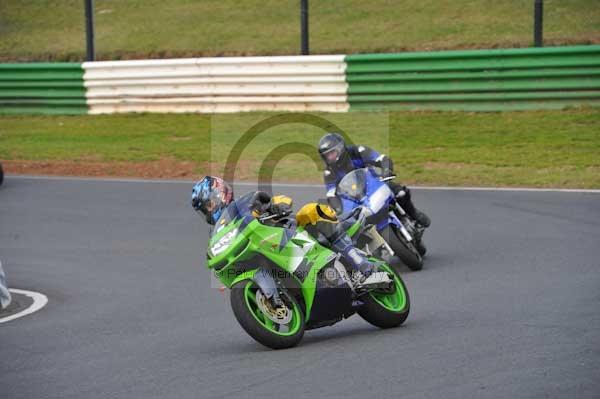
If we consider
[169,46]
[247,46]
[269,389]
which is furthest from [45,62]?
[269,389]

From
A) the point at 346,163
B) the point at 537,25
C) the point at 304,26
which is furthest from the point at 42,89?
the point at 346,163

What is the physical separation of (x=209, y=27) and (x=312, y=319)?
17.0m

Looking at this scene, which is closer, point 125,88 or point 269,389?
point 269,389

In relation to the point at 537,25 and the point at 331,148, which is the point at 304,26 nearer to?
the point at 537,25

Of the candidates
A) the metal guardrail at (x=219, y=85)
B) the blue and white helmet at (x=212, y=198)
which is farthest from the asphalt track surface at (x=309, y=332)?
the metal guardrail at (x=219, y=85)

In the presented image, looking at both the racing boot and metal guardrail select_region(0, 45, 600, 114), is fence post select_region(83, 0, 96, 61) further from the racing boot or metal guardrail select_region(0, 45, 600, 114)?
the racing boot

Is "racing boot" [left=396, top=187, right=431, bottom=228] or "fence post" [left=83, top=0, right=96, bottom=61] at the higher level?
"fence post" [left=83, top=0, right=96, bottom=61]

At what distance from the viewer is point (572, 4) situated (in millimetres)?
20891

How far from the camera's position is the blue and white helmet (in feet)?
24.2

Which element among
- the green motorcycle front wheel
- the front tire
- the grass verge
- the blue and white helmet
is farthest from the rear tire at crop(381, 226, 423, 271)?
the grass verge

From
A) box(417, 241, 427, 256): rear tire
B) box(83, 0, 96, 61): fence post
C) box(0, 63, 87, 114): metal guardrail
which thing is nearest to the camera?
box(417, 241, 427, 256): rear tire

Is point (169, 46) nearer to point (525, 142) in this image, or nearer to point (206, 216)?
point (525, 142)

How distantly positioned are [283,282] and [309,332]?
869 mm

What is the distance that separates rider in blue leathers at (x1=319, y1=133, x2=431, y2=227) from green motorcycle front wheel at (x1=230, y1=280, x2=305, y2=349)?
3207 mm
